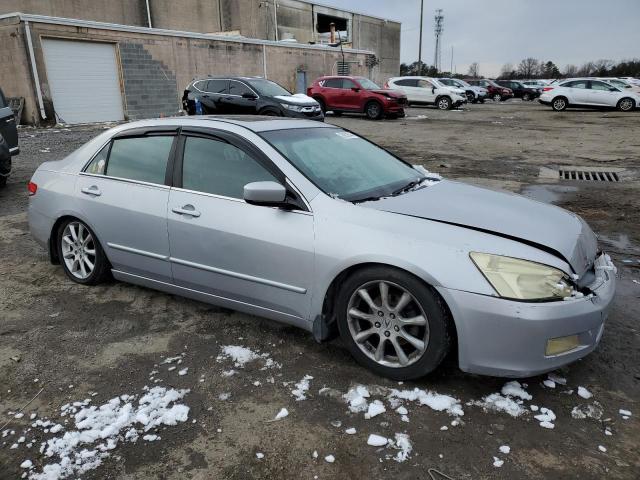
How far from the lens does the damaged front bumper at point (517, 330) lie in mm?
2484

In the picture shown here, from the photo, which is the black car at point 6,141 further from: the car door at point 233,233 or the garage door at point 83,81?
the garage door at point 83,81

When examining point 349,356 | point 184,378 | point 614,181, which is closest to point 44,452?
point 184,378

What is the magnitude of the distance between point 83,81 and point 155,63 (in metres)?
3.29

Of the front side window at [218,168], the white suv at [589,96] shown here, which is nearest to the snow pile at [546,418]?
the front side window at [218,168]

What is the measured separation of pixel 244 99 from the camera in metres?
14.7

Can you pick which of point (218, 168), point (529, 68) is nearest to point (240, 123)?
point (218, 168)

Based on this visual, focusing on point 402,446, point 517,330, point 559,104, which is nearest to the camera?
point 402,446

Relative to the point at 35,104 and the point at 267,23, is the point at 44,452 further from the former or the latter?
the point at 267,23

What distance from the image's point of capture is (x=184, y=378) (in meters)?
2.95

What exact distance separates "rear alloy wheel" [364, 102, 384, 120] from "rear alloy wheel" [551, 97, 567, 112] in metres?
10.7

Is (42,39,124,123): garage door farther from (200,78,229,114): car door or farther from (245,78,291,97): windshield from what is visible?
(245,78,291,97): windshield

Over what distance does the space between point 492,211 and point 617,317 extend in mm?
1379

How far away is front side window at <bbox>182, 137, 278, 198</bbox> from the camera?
333cm

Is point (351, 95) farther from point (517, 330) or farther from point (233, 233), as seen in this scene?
point (517, 330)
